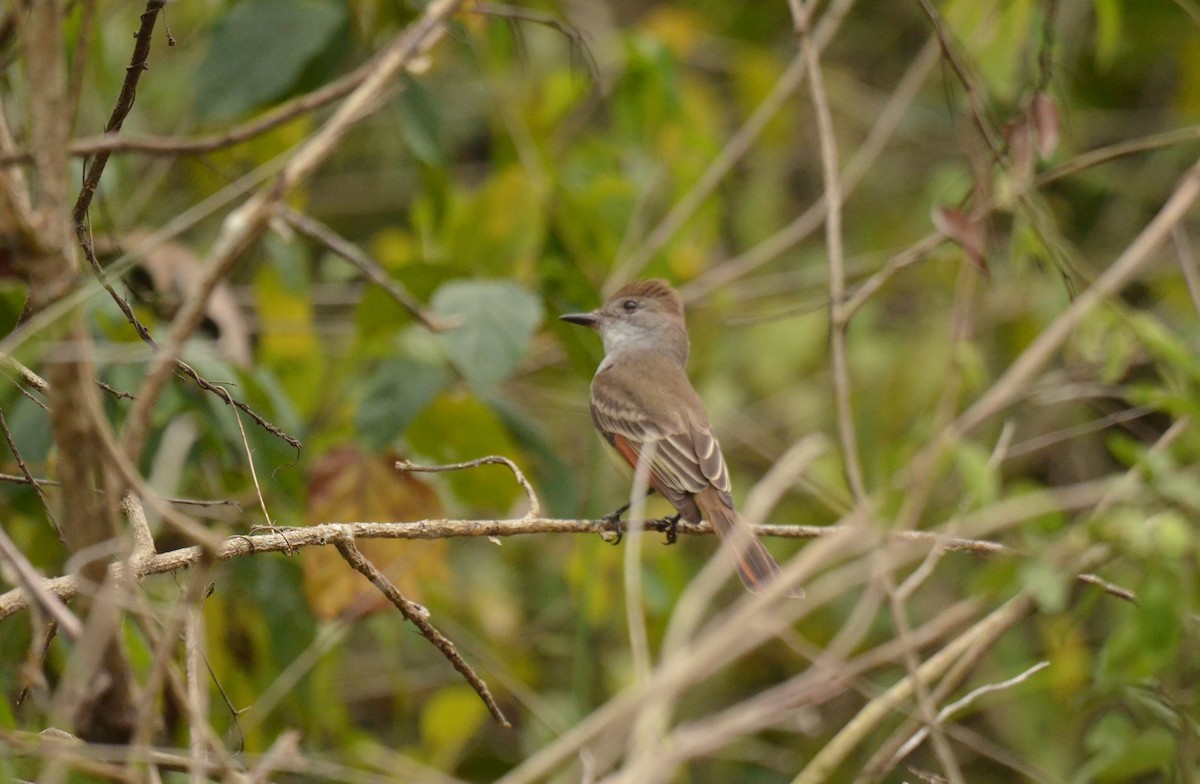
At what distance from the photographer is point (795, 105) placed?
8312 millimetres

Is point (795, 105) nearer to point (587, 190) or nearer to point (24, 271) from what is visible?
point (587, 190)

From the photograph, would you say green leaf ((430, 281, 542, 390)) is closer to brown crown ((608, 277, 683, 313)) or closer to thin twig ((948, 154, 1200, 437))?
thin twig ((948, 154, 1200, 437))

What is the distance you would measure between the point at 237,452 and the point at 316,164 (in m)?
2.23

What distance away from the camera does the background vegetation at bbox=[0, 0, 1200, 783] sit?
1.65 meters

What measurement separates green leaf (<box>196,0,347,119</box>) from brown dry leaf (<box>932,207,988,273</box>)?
1932 mm

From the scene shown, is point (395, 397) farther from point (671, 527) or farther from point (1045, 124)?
point (1045, 124)

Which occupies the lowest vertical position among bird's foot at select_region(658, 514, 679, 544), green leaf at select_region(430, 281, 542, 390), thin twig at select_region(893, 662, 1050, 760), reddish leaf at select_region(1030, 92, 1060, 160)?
bird's foot at select_region(658, 514, 679, 544)

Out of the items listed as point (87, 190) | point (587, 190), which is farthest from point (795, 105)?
point (87, 190)

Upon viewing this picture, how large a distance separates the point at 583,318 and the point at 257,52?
4.55 feet

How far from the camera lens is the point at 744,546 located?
3.71 metres

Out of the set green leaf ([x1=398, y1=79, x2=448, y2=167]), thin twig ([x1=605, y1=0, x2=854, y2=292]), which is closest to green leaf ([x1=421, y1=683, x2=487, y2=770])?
thin twig ([x1=605, y1=0, x2=854, y2=292])

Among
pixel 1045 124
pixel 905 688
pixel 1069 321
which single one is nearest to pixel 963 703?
pixel 905 688

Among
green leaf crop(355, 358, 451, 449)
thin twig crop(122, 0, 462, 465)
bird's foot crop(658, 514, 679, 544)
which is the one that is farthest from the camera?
bird's foot crop(658, 514, 679, 544)

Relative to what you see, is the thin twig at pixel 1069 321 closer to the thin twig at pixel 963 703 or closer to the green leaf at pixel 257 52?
the thin twig at pixel 963 703
